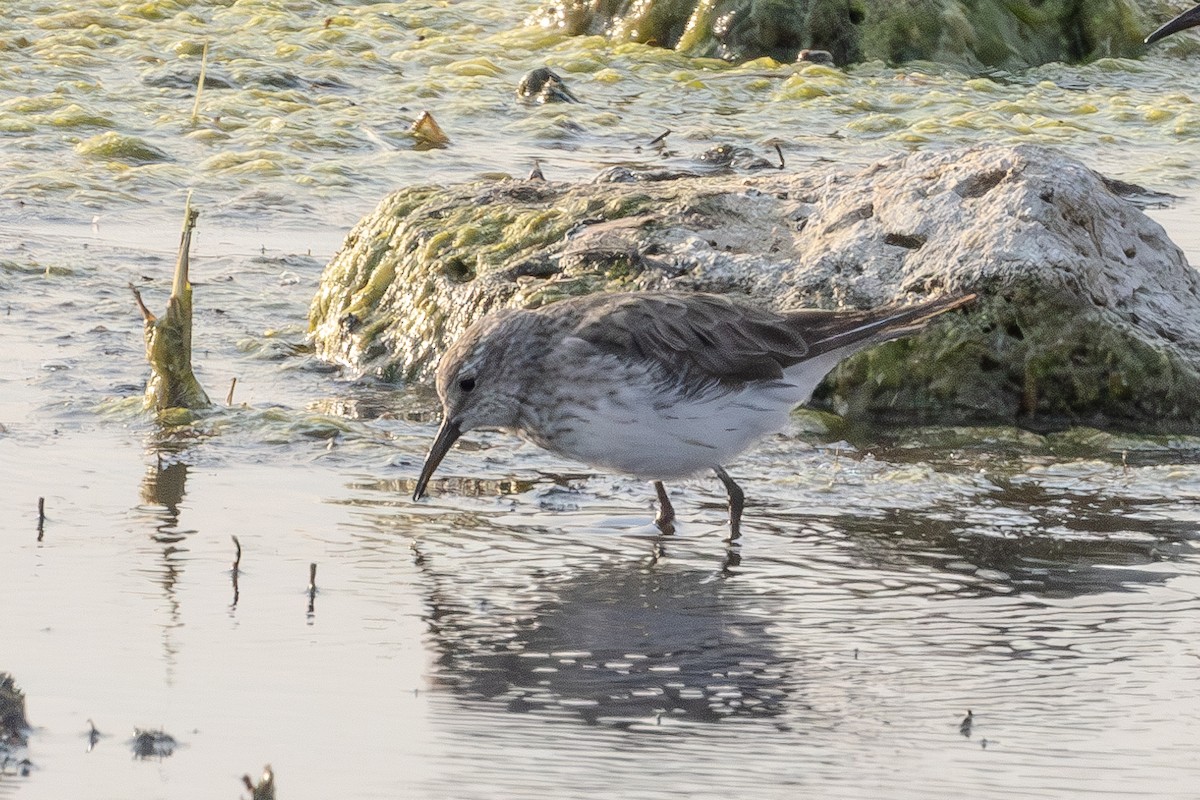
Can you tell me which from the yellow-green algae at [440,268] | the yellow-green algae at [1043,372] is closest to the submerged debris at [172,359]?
the yellow-green algae at [440,268]

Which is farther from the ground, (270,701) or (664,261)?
(664,261)

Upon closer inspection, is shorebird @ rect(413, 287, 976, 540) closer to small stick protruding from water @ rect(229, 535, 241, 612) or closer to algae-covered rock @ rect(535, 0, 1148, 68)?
small stick protruding from water @ rect(229, 535, 241, 612)

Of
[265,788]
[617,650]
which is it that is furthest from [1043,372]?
[265,788]

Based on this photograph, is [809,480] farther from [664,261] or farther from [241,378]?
[241,378]

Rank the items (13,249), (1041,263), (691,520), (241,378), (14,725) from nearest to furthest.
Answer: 1. (14,725)
2. (691,520)
3. (1041,263)
4. (241,378)
5. (13,249)

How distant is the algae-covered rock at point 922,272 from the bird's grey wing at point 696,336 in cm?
107

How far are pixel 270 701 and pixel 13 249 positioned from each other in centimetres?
603

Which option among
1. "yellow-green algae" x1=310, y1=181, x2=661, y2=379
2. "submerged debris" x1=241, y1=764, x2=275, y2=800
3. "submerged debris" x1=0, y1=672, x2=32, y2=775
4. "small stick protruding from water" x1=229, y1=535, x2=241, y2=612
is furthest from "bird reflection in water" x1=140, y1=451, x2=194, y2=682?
"yellow-green algae" x1=310, y1=181, x2=661, y2=379

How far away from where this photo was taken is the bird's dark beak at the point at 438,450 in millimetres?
6336

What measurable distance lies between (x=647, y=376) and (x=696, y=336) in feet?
0.95

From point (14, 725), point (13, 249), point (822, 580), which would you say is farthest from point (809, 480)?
point (13, 249)

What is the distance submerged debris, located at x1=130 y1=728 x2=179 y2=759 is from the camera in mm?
4137

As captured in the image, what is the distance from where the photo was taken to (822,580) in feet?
18.8

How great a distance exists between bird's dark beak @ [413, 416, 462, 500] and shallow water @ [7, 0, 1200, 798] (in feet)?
0.41
